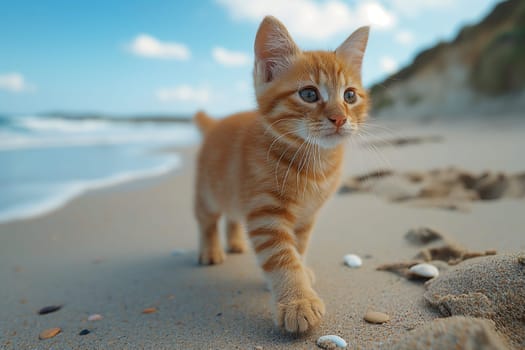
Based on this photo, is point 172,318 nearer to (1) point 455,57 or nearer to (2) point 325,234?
(2) point 325,234

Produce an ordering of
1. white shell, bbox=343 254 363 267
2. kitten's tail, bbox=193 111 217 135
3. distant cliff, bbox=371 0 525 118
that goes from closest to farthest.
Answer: white shell, bbox=343 254 363 267, kitten's tail, bbox=193 111 217 135, distant cliff, bbox=371 0 525 118

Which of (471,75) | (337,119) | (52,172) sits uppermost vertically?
(471,75)

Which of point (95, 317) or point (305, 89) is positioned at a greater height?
point (305, 89)

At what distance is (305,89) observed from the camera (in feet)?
5.61

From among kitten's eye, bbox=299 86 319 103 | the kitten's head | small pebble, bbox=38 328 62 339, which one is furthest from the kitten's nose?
small pebble, bbox=38 328 62 339

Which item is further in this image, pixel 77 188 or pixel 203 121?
pixel 77 188

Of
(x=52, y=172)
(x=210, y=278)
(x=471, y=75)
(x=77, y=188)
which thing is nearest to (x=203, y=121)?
(x=210, y=278)

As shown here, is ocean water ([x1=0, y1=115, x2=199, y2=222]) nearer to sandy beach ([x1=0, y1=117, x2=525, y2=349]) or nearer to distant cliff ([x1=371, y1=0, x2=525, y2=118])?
sandy beach ([x1=0, y1=117, x2=525, y2=349])

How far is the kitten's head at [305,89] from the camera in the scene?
162cm

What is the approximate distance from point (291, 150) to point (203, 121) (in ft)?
Answer: 4.40

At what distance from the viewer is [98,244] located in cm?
272

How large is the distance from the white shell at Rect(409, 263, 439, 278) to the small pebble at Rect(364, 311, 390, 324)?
14.4 inches

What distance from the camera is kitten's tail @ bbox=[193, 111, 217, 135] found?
2.88m

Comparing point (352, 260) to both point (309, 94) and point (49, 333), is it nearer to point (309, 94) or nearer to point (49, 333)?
point (309, 94)
